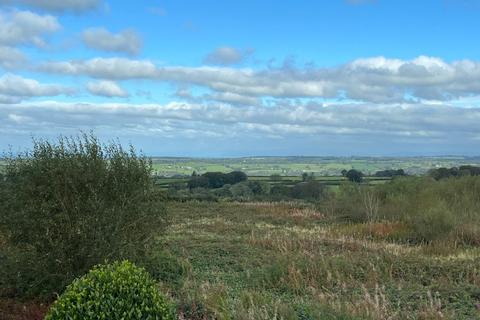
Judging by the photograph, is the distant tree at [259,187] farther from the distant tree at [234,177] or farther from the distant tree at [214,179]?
the distant tree at [234,177]

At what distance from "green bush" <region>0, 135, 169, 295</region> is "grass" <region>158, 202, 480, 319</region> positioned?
4.79ft

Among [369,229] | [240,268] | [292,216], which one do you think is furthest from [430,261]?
[292,216]

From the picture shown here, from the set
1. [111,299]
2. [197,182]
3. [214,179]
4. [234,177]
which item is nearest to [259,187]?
[197,182]

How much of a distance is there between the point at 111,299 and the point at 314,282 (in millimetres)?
5429

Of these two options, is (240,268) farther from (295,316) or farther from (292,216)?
(292,216)

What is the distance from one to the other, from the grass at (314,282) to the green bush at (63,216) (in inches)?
57.5

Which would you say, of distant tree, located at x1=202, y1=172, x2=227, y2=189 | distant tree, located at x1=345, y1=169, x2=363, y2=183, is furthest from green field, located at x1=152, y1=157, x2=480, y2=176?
distant tree, located at x1=345, y1=169, x2=363, y2=183

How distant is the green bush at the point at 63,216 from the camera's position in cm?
976

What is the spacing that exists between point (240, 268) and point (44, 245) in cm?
454

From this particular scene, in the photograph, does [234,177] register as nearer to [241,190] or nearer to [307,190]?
[241,190]

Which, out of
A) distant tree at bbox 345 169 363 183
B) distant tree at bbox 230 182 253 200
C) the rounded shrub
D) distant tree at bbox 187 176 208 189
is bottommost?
distant tree at bbox 230 182 253 200

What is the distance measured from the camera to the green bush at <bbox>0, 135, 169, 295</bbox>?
9.76m

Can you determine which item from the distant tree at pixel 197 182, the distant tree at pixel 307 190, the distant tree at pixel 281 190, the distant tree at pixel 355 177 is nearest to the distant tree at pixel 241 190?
the distant tree at pixel 281 190

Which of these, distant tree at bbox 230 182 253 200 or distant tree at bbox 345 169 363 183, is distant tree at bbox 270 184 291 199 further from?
distant tree at bbox 345 169 363 183
